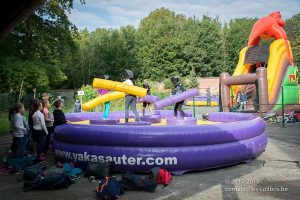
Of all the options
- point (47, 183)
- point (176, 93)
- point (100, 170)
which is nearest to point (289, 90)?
point (176, 93)

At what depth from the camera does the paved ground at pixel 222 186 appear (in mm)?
5566

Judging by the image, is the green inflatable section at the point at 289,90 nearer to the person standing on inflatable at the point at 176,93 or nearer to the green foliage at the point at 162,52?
the person standing on inflatable at the point at 176,93

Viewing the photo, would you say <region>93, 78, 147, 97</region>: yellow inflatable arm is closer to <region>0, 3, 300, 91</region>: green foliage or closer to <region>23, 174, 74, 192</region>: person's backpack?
<region>23, 174, 74, 192</region>: person's backpack

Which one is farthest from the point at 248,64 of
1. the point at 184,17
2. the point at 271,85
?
the point at 184,17

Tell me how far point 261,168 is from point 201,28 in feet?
137

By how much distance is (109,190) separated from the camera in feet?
17.6

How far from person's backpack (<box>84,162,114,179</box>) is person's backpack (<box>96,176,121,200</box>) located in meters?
0.95

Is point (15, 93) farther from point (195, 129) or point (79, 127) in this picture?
point (195, 129)

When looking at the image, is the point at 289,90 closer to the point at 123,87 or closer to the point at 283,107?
the point at 283,107

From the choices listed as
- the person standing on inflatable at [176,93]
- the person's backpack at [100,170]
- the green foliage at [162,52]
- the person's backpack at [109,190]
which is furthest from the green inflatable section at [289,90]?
the green foliage at [162,52]

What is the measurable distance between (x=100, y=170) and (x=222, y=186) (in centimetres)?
220

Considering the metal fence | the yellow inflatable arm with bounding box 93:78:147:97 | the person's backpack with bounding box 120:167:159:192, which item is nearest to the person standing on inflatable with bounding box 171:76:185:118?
the yellow inflatable arm with bounding box 93:78:147:97

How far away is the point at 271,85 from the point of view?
17516 mm

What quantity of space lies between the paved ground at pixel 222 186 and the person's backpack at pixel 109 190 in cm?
15
